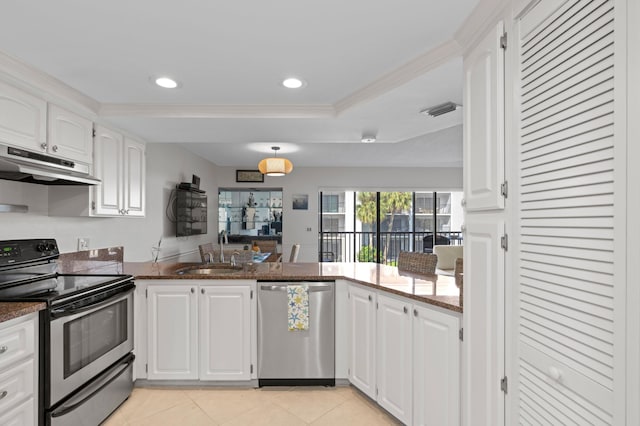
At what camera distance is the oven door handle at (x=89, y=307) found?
6.21ft

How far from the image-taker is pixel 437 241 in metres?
7.86

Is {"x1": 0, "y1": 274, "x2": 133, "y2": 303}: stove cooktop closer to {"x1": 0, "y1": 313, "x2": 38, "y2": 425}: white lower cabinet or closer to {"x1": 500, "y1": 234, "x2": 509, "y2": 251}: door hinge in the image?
{"x1": 0, "y1": 313, "x2": 38, "y2": 425}: white lower cabinet

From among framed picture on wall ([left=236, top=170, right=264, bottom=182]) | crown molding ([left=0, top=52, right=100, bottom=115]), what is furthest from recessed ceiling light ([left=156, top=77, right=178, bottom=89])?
framed picture on wall ([left=236, top=170, right=264, bottom=182])

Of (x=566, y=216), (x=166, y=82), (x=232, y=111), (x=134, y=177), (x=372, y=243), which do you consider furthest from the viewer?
(x=372, y=243)

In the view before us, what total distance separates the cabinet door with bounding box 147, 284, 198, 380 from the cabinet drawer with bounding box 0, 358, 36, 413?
0.98 metres

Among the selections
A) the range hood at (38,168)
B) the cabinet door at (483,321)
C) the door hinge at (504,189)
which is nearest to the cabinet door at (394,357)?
the cabinet door at (483,321)

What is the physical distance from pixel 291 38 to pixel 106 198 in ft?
6.92

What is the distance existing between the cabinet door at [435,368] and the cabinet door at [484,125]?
66cm

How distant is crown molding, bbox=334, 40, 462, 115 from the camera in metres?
1.89

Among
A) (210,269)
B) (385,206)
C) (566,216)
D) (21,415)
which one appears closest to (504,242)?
(566,216)

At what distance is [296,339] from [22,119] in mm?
2333

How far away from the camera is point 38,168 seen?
211 centimetres

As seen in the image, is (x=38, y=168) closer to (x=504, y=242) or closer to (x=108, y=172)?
(x=108, y=172)

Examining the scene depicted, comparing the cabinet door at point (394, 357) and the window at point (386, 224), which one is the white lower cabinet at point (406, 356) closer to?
the cabinet door at point (394, 357)
